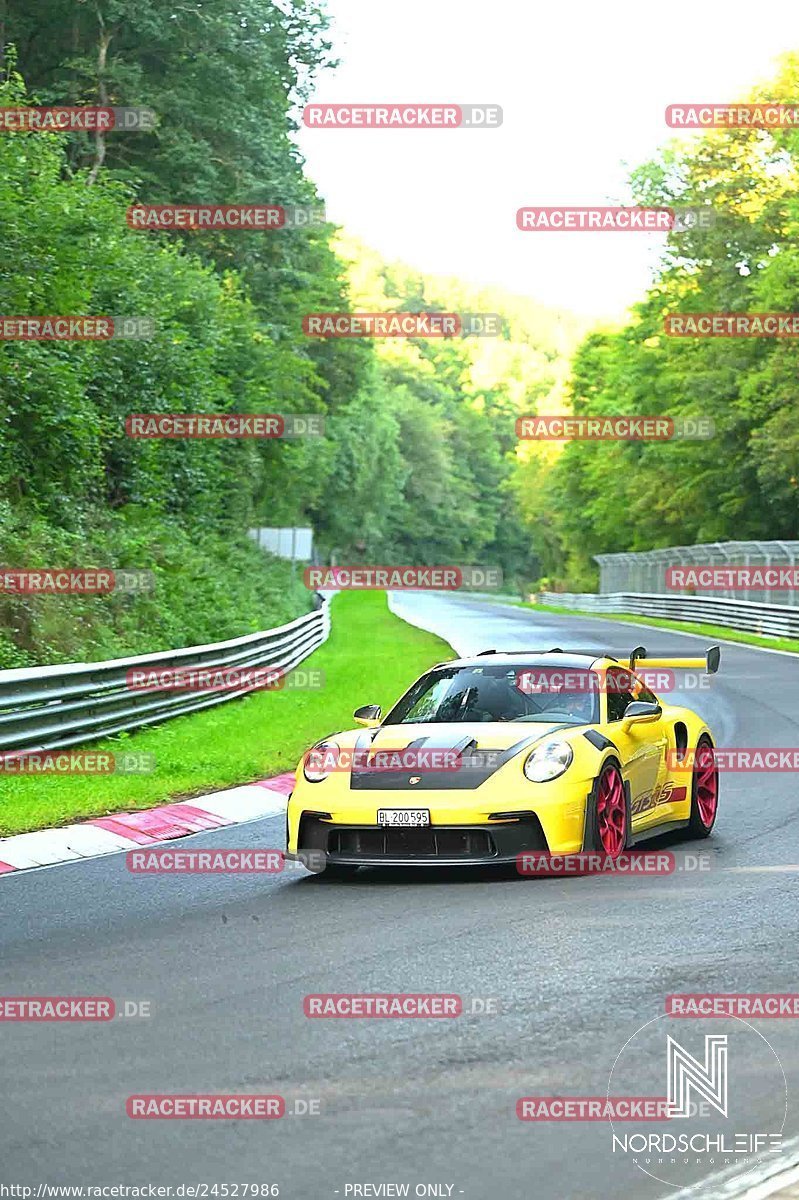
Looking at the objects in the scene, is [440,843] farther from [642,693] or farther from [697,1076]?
[697,1076]

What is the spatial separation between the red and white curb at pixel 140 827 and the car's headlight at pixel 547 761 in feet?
10.5

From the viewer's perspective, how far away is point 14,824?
12547 millimetres

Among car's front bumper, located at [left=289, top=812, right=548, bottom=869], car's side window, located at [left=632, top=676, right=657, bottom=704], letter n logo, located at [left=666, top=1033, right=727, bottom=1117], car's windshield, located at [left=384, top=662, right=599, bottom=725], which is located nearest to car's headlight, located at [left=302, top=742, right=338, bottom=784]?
car's front bumper, located at [left=289, top=812, right=548, bottom=869]

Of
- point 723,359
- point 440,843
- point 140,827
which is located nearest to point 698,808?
point 440,843

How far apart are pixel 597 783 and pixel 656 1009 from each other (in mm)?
3599

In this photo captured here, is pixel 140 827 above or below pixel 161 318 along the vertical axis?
below

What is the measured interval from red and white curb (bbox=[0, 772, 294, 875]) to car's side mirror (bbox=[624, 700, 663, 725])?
351 cm

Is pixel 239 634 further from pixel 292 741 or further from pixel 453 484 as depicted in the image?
pixel 453 484

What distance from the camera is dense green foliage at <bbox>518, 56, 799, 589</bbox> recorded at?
57125 millimetres

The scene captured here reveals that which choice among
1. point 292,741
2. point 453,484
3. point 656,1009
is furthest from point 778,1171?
point 453,484

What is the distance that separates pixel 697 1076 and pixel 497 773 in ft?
14.5

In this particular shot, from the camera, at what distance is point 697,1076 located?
19.7 feet

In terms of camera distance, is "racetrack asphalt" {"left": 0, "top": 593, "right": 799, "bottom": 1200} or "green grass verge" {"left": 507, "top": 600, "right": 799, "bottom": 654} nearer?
"racetrack asphalt" {"left": 0, "top": 593, "right": 799, "bottom": 1200}

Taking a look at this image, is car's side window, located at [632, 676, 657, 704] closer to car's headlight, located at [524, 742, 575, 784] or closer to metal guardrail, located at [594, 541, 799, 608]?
car's headlight, located at [524, 742, 575, 784]
